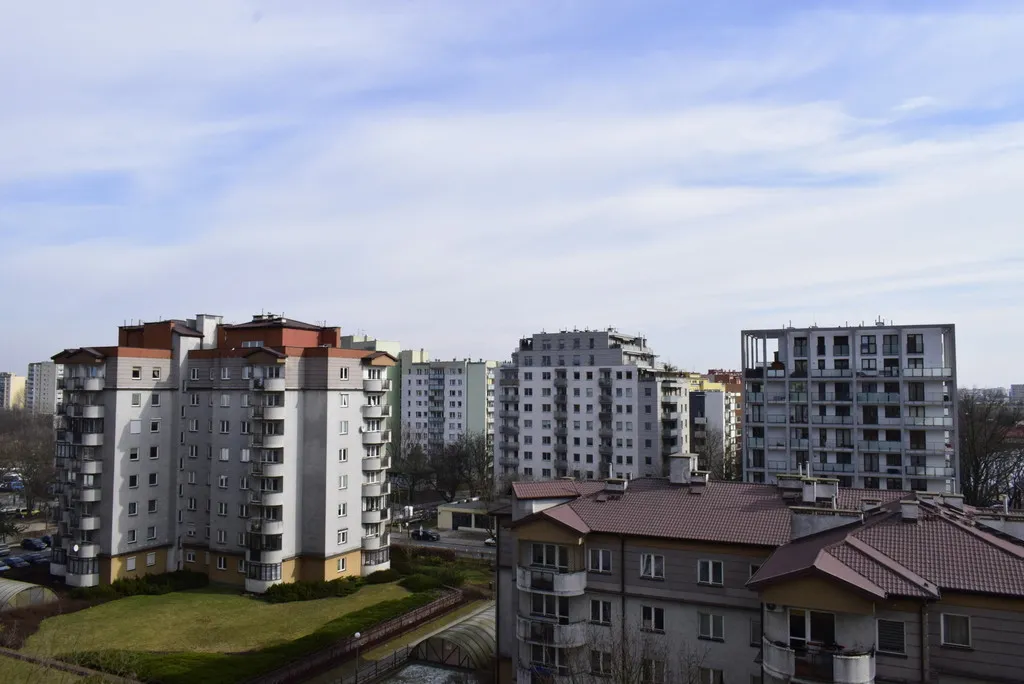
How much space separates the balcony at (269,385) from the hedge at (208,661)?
19.7 metres

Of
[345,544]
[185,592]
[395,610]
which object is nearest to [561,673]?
[395,610]

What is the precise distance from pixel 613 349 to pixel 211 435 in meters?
54.4

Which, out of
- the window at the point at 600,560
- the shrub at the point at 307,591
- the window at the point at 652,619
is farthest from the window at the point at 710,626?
the shrub at the point at 307,591

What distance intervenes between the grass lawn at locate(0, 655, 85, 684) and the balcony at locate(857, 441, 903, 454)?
65.9m

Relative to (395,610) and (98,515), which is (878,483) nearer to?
(395,610)

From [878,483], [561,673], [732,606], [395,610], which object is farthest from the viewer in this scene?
[878,483]

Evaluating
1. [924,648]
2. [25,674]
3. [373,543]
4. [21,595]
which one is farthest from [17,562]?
[924,648]

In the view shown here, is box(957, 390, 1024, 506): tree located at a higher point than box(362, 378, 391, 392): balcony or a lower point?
lower

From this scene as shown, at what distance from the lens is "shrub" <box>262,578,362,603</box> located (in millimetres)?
55188

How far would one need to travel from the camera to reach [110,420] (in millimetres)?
59875

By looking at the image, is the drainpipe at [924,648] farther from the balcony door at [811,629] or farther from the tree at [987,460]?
the tree at [987,460]

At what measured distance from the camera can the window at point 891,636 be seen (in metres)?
22.8

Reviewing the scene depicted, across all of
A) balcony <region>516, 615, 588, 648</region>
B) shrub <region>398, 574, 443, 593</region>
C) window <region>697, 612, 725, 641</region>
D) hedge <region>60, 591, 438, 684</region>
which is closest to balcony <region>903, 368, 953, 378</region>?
shrub <region>398, 574, 443, 593</region>

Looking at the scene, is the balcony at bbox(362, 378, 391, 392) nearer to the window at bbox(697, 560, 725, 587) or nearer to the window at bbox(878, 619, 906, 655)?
the window at bbox(697, 560, 725, 587)
